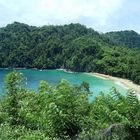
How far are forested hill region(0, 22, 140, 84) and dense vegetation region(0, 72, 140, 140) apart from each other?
8920cm

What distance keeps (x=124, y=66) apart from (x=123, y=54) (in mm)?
19535

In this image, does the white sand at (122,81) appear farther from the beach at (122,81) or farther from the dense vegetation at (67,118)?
the dense vegetation at (67,118)

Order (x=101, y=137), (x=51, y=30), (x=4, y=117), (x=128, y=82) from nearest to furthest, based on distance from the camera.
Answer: (x=101, y=137), (x=4, y=117), (x=128, y=82), (x=51, y=30)

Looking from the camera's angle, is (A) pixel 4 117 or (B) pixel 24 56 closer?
(A) pixel 4 117

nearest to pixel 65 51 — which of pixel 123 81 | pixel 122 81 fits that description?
pixel 122 81

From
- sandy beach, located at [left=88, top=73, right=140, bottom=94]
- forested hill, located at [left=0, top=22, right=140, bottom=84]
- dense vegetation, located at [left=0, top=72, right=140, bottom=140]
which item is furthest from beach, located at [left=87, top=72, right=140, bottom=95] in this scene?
dense vegetation, located at [left=0, top=72, right=140, bottom=140]

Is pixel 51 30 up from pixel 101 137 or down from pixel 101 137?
up

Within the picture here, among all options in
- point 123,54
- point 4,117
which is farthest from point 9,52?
point 4,117

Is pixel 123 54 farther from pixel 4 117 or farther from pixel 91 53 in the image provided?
pixel 4 117

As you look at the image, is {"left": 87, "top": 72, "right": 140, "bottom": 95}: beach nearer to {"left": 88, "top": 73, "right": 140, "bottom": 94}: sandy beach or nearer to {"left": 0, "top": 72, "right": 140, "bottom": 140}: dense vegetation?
{"left": 88, "top": 73, "right": 140, "bottom": 94}: sandy beach

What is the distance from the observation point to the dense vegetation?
35.1ft

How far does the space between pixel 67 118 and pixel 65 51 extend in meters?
146

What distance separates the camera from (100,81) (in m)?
108

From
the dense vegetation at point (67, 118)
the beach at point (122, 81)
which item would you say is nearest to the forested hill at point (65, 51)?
the beach at point (122, 81)
